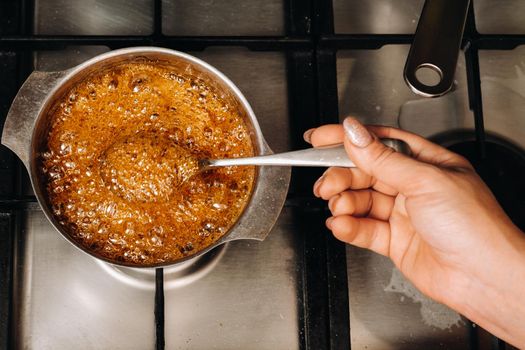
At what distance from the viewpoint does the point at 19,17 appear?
782mm

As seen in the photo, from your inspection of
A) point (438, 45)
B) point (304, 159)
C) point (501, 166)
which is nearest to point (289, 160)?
point (304, 159)

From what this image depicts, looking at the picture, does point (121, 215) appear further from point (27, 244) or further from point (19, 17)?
point (19, 17)

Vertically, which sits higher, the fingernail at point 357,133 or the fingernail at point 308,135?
the fingernail at point 308,135

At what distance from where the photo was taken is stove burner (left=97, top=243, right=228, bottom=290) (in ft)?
2.55

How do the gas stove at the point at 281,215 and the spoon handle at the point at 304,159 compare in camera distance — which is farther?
the gas stove at the point at 281,215

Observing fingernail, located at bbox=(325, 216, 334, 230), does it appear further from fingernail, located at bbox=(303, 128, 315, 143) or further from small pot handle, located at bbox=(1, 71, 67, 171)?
small pot handle, located at bbox=(1, 71, 67, 171)

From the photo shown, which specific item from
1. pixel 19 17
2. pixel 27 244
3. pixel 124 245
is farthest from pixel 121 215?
pixel 19 17

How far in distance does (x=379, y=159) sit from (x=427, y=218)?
0.10 metres

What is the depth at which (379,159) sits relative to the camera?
630 mm

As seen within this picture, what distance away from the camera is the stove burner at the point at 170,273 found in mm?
776

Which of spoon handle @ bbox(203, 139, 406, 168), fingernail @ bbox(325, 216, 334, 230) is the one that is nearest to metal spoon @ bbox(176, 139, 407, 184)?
spoon handle @ bbox(203, 139, 406, 168)

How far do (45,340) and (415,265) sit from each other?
520 mm

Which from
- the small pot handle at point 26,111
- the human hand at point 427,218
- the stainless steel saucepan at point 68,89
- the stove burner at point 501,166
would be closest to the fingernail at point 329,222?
the human hand at point 427,218

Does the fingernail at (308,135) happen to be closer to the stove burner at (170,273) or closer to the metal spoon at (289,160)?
the metal spoon at (289,160)
